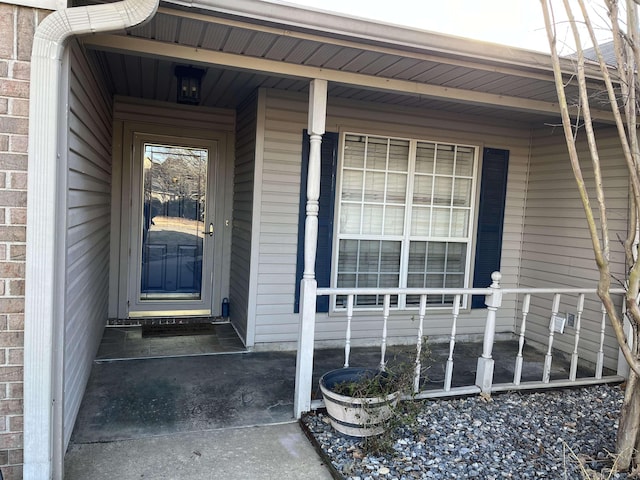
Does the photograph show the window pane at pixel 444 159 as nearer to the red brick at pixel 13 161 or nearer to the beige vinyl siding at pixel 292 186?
the beige vinyl siding at pixel 292 186

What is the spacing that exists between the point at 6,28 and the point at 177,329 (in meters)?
3.52

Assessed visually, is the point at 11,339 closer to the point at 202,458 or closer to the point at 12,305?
the point at 12,305

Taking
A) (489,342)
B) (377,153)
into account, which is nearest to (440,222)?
(377,153)

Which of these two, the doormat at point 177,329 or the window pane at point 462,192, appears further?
the window pane at point 462,192

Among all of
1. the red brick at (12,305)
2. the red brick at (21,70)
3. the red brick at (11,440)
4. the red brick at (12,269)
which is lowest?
the red brick at (11,440)

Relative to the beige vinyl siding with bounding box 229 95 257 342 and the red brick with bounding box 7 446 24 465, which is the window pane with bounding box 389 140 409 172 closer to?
the beige vinyl siding with bounding box 229 95 257 342

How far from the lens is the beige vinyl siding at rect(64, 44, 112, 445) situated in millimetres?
2404

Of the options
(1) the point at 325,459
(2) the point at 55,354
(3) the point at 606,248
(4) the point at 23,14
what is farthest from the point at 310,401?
(4) the point at 23,14

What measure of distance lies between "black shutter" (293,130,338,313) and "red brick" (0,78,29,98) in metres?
2.66

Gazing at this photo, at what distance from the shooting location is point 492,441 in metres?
2.77

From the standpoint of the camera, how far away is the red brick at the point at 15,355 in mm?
2027

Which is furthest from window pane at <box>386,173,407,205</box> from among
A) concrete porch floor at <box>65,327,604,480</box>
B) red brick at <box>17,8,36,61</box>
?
red brick at <box>17,8,36,61</box>

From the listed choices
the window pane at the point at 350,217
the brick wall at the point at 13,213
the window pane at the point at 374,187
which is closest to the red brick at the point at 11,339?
the brick wall at the point at 13,213

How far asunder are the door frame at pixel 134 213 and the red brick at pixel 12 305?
10.1 ft
